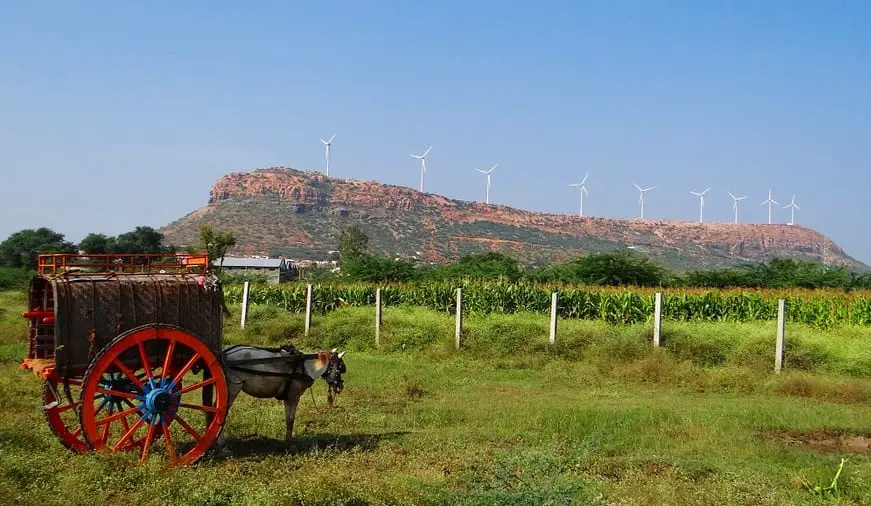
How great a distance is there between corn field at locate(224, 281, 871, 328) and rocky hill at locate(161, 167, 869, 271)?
214 feet

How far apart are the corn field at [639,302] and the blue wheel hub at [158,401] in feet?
54.9

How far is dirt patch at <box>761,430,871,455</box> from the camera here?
10.6m

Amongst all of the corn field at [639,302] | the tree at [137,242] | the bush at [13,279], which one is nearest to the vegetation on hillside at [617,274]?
the corn field at [639,302]

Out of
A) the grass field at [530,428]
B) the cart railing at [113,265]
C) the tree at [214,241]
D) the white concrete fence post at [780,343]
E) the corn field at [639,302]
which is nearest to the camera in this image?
the grass field at [530,428]

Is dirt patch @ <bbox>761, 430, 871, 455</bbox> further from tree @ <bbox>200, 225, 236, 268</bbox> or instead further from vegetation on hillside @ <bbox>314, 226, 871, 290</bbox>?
tree @ <bbox>200, 225, 236, 268</bbox>

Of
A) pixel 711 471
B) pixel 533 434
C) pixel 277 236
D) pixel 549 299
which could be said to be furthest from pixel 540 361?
pixel 277 236

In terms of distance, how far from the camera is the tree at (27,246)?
52.8 metres

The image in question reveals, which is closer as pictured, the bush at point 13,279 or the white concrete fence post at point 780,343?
the white concrete fence post at point 780,343

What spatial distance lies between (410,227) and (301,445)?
340 ft

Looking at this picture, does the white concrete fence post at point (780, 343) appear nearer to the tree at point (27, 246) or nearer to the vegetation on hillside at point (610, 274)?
the vegetation on hillside at point (610, 274)

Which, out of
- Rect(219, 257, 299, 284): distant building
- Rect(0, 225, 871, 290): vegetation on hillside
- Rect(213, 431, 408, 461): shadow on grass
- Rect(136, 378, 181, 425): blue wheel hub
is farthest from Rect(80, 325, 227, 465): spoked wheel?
Rect(219, 257, 299, 284): distant building

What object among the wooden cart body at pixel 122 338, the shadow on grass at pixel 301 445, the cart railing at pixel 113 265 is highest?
the cart railing at pixel 113 265

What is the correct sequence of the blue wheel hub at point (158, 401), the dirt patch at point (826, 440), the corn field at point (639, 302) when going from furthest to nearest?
the corn field at point (639, 302) → the dirt patch at point (826, 440) → the blue wheel hub at point (158, 401)

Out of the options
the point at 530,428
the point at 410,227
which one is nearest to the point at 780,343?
the point at 530,428
